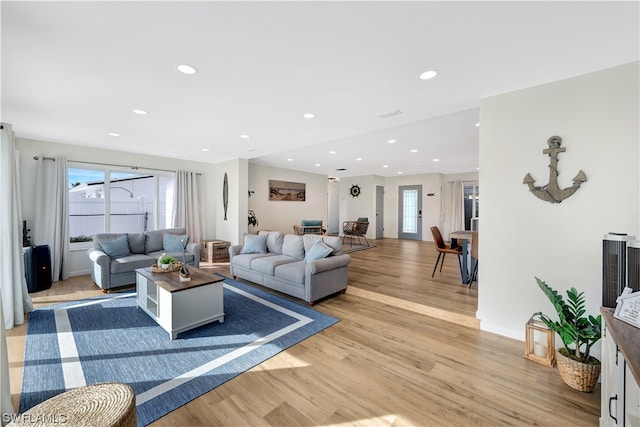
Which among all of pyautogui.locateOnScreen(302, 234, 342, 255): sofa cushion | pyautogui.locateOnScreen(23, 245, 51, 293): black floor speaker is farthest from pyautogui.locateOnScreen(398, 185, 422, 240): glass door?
pyautogui.locateOnScreen(23, 245, 51, 293): black floor speaker

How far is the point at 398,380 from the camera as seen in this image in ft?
6.68

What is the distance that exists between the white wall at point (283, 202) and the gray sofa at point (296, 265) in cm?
282

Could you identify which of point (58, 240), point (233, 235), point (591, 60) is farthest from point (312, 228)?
point (591, 60)

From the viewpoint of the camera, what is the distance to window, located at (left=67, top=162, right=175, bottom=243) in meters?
5.08

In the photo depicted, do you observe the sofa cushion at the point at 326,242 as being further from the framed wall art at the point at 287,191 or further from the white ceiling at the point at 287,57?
the framed wall art at the point at 287,191

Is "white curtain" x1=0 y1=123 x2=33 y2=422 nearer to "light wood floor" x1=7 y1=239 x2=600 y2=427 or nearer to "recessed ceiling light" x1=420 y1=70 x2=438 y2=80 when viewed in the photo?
"light wood floor" x1=7 y1=239 x2=600 y2=427

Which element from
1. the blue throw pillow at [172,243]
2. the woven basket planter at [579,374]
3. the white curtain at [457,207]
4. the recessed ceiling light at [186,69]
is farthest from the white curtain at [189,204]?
the white curtain at [457,207]

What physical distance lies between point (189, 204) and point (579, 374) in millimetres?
6843

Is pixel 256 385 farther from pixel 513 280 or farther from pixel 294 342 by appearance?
pixel 513 280

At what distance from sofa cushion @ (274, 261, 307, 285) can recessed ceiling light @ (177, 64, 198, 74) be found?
8.39 feet

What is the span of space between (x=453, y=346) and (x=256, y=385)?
1.85 metres

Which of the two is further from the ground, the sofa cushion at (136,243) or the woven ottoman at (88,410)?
the sofa cushion at (136,243)

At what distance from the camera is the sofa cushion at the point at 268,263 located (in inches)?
156

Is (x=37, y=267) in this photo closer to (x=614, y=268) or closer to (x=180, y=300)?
(x=180, y=300)
